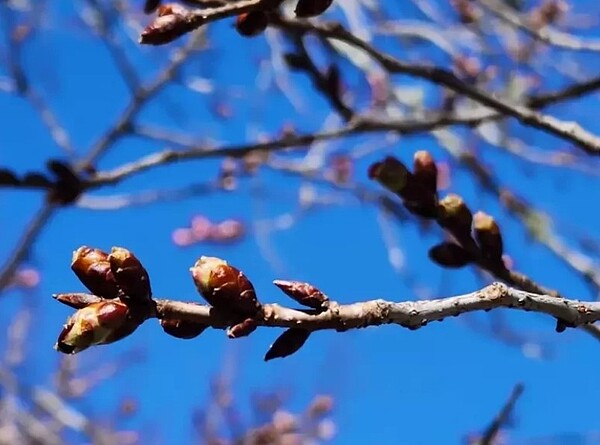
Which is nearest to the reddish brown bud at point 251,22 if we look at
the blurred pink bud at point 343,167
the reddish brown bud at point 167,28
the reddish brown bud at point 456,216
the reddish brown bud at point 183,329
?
the reddish brown bud at point 167,28

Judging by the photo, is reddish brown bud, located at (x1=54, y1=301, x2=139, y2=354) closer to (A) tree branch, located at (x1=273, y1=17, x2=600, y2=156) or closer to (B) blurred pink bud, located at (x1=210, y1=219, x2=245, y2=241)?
(A) tree branch, located at (x1=273, y1=17, x2=600, y2=156)

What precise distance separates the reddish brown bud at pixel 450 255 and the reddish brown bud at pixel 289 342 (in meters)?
0.54

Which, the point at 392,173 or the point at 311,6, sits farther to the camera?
the point at 392,173

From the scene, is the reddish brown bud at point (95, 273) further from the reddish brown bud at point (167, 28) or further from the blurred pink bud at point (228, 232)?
the blurred pink bud at point (228, 232)

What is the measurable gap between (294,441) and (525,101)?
441cm

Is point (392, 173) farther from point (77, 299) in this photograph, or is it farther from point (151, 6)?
point (77, 299)

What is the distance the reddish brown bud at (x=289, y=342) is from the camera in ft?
2.80

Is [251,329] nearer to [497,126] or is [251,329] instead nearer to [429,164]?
→ [429,164]

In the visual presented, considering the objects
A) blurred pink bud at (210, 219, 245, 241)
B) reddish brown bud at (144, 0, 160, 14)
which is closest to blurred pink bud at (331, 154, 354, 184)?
blurred pink bud at (210, 219, 245, 241)

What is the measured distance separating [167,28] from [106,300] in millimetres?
368

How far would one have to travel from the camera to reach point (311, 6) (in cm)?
109

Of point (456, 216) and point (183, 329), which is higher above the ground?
point (456, 216)

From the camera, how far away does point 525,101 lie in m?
2.15

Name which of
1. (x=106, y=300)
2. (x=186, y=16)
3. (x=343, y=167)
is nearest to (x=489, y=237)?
(x=186, y=16)
